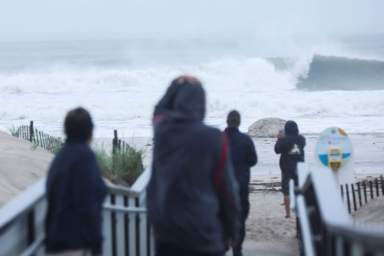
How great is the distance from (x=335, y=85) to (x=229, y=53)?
27306 mm

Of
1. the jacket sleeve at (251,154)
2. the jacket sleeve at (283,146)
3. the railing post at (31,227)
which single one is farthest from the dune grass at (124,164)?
the railing post at (31,227)

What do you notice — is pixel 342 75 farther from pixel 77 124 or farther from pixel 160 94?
pixel 77 124

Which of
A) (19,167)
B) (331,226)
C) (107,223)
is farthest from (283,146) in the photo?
(331,226)

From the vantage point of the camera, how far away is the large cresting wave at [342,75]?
59.0 metres

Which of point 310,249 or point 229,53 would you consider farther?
point 229,53

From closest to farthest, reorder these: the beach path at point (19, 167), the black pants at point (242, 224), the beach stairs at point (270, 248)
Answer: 1. the black pants at point (242, 224)
2. the beach stairs at point (270, 248)
3. the beach path at point (19, 167)

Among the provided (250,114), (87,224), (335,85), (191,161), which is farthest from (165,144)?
(335,85)

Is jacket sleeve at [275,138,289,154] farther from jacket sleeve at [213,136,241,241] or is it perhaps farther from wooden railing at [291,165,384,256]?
jacket sleeve at [213,136,241,241]

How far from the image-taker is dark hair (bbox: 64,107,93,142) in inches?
197

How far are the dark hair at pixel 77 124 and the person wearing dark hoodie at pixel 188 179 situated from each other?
1.23 ft

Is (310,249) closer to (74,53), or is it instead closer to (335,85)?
(335,85)

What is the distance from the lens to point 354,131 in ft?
113

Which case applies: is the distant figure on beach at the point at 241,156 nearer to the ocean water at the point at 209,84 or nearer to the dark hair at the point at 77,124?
the dark hair at the point at 77,124

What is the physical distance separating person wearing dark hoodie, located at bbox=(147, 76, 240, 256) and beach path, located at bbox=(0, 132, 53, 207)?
5220 millimetres
